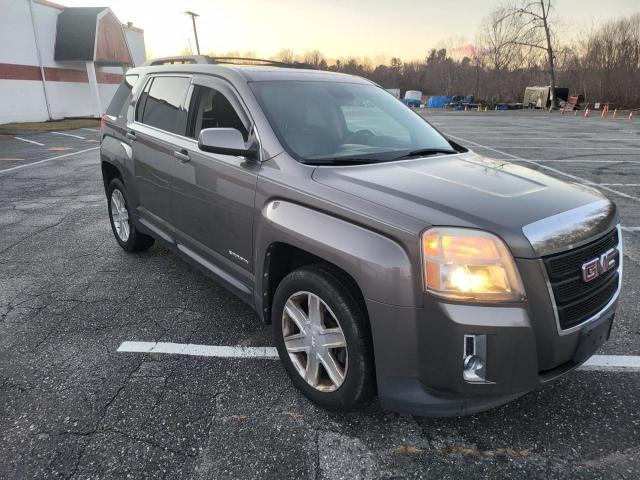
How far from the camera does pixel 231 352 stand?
3.18 m

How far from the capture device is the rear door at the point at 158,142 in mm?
3707

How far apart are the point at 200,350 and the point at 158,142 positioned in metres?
1.78

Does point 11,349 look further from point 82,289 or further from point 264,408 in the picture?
point 264,408

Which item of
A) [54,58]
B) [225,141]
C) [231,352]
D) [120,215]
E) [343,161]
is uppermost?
[54,58]

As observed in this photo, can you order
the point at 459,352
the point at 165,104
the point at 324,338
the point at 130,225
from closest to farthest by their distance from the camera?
1. the point at 459,352
2. the point at 324,338
3. the point at 165,104
4. the point at 130,225

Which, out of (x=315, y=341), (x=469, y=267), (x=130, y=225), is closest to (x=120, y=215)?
(x=130, y=225)

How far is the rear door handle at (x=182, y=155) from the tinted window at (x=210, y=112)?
0.48ft

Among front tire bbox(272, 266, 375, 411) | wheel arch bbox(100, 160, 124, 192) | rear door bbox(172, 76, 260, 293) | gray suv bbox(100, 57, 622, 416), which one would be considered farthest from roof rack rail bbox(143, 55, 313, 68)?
front tire bbox(272, 266, 375, 411)

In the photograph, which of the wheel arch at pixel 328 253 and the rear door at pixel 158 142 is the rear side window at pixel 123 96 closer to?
the rear door at pixel 158 142

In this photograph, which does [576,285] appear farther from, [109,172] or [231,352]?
[109,172]

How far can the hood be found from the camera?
200 centimetres

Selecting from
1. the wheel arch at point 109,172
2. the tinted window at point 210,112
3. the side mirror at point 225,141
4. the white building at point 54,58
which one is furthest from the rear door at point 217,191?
the white building at point 54,58

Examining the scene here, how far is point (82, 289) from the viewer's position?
13.7 ft

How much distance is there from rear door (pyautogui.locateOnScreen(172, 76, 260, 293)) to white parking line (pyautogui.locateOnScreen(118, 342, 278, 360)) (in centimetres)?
46
